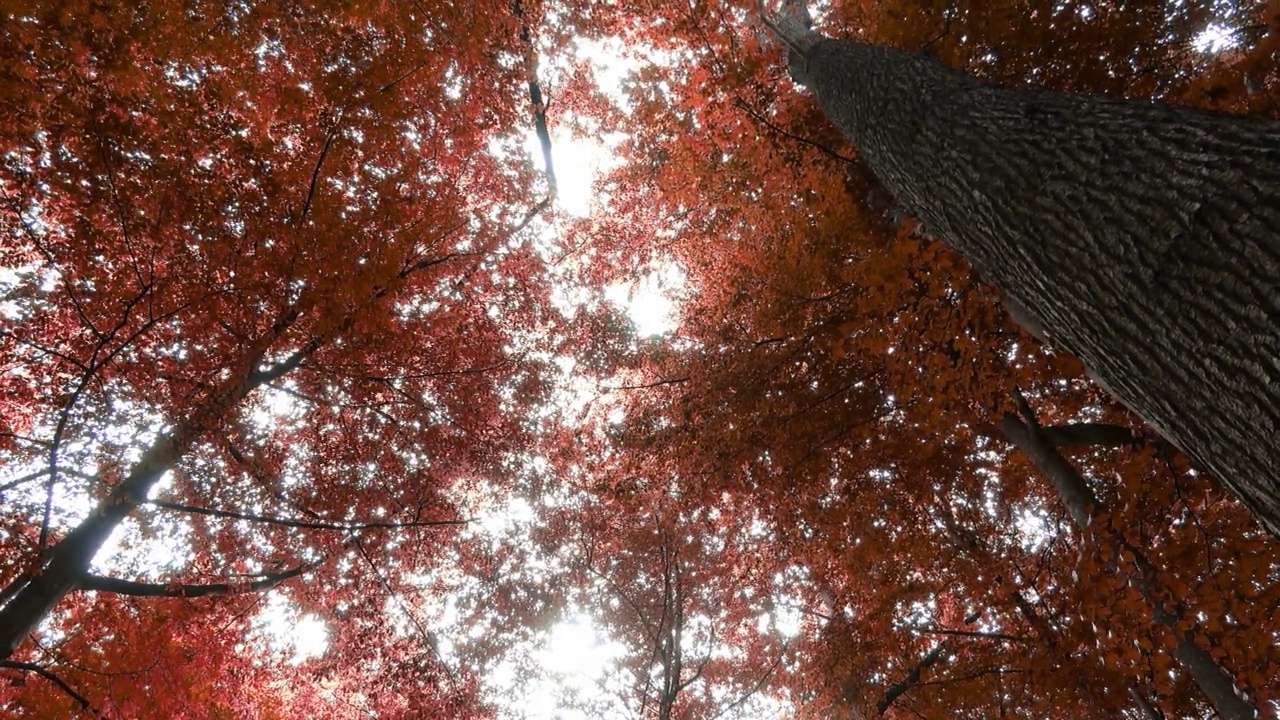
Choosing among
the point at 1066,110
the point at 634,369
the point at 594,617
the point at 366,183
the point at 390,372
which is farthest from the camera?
the point at 594,617

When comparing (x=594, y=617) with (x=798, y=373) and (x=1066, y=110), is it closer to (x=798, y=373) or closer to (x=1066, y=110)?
(x=798, y=373)

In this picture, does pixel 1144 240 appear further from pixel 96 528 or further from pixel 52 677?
pixel 52 677

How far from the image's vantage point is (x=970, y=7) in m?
3.76

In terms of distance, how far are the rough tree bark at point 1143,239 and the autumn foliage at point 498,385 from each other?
1.00 m

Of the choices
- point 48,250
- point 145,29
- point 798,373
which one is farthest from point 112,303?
point 798,373

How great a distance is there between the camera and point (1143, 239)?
1.61m

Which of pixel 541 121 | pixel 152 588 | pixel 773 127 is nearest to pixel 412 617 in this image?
pixel 152 588

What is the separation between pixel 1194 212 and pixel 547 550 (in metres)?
8.12

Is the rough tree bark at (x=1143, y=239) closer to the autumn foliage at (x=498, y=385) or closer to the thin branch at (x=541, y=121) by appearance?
the autumn foliage at (x=498, y=385)

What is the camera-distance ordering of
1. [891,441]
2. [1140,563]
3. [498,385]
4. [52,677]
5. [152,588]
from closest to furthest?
[1140,563] < [52,677] < [152,588] < [891,441] < [498,385]

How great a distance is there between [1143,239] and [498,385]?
5945mm

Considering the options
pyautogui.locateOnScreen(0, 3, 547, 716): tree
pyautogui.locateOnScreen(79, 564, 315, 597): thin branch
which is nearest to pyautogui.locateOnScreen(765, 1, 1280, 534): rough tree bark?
pyautogui.locateOnScreen(0, 3, 547, 716): tree

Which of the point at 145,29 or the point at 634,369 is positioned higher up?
the point at 634,369

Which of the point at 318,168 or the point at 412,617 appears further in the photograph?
the point at 412,617
